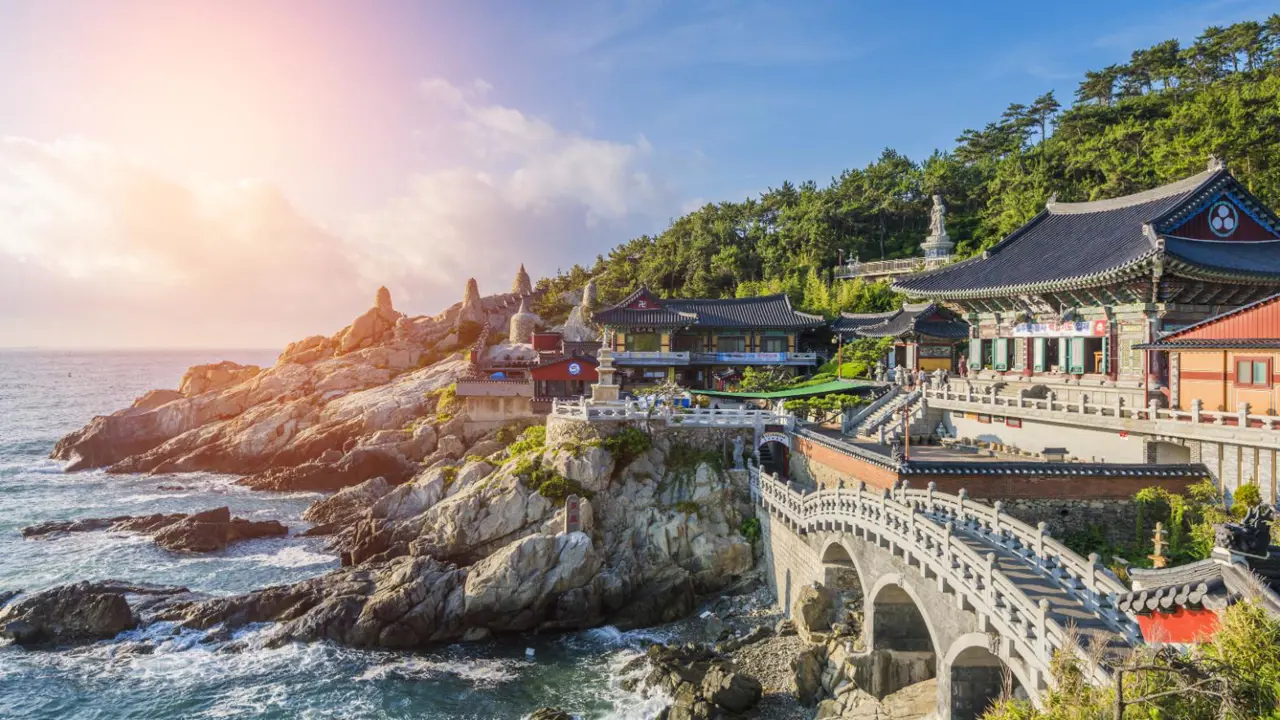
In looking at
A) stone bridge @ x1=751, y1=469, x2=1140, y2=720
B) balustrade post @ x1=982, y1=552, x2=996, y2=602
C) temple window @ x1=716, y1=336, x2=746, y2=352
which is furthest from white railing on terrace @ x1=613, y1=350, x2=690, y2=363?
balustrade post @ x1=982, y1=552, x2=996, y2=602

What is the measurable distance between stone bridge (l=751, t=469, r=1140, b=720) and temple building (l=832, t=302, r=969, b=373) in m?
26.2

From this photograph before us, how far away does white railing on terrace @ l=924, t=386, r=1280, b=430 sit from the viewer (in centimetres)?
2189

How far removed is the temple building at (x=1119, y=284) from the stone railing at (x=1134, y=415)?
6.57ft

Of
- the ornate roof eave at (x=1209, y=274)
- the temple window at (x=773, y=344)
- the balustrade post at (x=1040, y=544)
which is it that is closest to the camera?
the balustrade post at (x=1040, y=544)

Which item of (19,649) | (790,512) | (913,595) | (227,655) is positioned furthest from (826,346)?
(19,649)

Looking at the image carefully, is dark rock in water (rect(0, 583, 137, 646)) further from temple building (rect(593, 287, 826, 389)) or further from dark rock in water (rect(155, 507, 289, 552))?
temple building (rect(593, 287, 826, 389))

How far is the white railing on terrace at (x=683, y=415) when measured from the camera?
38781mm

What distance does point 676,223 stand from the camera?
324ft

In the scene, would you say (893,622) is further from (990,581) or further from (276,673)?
(276,673)

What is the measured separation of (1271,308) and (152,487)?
7167cm

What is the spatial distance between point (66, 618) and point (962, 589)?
36081 mm

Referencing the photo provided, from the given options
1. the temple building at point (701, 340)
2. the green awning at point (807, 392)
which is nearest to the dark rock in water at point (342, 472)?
the temple building at point (701, 340)

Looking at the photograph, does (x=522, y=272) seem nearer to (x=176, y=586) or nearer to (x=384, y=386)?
(x=384, y=386)

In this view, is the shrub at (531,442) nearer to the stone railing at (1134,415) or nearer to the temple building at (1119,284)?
Result: the stone railing at (1134,415)
